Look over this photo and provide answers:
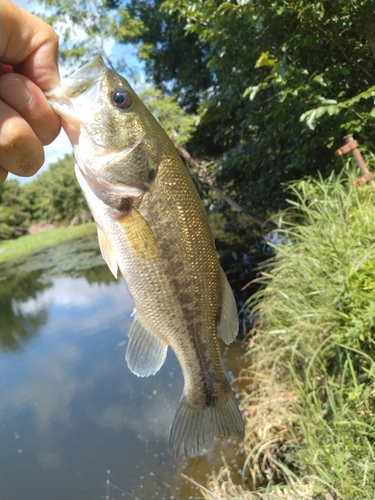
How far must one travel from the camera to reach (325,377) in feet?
11.7

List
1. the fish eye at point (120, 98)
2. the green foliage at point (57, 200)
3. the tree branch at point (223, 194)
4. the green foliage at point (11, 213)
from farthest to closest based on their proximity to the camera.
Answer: the green foliage at point (57, 200)
the green foliage at point (11, 213)
the tree branch at point (223, 194)
the fish eye at point (120, 98)

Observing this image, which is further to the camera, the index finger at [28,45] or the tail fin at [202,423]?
the tail fin at [202,423]

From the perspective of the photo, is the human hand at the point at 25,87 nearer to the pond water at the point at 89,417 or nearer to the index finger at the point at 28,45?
the index finger at the point at 28,45

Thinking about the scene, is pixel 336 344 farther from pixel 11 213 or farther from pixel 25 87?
pixel 11 213

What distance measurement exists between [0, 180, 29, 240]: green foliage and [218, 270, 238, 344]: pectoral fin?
112 feet

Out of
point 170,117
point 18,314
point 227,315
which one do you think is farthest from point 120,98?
point 18,314

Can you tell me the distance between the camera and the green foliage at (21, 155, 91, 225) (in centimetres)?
3744

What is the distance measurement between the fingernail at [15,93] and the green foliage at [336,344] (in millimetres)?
2929

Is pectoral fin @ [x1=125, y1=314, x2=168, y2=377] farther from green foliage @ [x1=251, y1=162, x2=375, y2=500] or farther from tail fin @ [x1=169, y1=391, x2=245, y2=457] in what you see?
green foliage @ [x1=251, y1=162, x2=375, y2=500]

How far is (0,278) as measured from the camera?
23.2 metres

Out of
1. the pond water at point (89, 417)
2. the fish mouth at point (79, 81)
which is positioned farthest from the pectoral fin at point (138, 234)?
the pond water at point (89, 417)

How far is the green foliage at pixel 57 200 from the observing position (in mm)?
37438

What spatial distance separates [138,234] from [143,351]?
0.51m

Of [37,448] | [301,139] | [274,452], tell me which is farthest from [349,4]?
[37,448]
